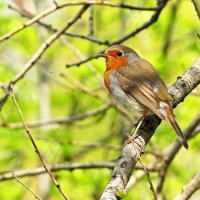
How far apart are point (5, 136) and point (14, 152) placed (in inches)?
83.6

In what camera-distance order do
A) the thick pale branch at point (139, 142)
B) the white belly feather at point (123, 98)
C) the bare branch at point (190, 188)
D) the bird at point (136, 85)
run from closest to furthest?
1. the thick pale branch at point (139, 142)
2. the bare branch at point (190, 188)
3. the bird at point (136, 85)
4. the white belly feather at point (123, 98)

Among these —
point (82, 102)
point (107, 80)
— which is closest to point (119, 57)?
point (107, 80)

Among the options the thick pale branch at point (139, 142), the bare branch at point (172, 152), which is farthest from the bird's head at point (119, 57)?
the thick pale branch at point (139, 142)

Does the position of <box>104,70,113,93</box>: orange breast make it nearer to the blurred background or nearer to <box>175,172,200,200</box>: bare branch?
the blurred background

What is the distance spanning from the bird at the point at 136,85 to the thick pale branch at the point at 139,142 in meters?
0.11

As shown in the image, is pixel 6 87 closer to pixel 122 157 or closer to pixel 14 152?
pixel 122 157

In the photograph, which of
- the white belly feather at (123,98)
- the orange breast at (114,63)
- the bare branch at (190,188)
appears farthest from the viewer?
the orange breast at (114,63)

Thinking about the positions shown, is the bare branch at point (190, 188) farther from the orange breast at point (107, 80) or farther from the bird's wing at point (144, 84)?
the orange breast at point (107, 80)

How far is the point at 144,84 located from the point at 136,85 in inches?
3.8

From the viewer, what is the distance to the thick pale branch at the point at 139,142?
10.4 ft

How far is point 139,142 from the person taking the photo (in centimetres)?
412

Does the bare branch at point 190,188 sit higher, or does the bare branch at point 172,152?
the bare branch at point 172,152

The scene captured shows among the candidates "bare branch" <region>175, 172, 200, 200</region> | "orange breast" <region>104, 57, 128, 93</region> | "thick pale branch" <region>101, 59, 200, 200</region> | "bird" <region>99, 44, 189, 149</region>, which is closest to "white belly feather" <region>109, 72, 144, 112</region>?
"bird" <region>99, 44, 189, 149</region>

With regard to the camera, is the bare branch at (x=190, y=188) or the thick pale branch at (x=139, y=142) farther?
the bare branch at (x=190, y=188)
